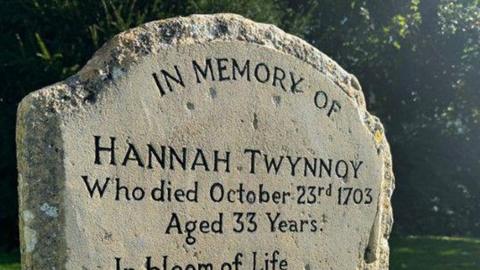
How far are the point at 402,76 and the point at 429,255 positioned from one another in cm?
371

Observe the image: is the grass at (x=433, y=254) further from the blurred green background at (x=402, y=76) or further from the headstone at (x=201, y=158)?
the headstone at (x=201, y=158)

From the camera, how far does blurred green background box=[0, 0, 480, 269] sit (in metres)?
8.27

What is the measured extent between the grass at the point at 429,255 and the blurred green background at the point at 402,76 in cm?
1

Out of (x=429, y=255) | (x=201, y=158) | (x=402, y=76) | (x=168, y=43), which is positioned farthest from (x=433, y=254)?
(x=168, y=43)

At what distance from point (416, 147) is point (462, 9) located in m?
2.49

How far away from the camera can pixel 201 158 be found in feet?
10.7

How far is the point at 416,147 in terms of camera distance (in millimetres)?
13641

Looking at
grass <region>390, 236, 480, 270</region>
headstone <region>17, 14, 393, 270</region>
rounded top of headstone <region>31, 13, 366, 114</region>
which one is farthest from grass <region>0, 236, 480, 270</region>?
rounded top of headstone <region>31, 13, 366, 114</region>

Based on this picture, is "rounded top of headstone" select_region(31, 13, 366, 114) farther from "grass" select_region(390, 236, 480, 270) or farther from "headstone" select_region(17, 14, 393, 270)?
"grass" select_region(390, 236, 480, 270)

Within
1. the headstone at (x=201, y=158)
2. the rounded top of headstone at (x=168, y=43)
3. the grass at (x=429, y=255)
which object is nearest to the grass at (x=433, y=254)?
the grass at (x=429, y=255)

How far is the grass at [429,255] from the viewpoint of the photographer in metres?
9.35

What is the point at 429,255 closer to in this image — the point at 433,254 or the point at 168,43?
the point at 433,254

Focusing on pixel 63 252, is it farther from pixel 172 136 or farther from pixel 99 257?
pixel 172 136

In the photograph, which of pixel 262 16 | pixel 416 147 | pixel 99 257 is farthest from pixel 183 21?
pixel 416 147
